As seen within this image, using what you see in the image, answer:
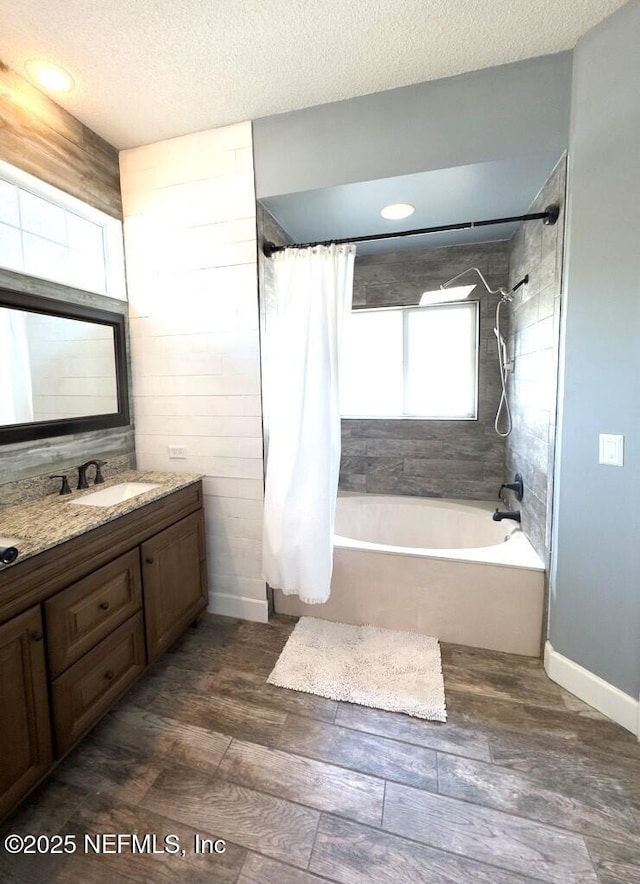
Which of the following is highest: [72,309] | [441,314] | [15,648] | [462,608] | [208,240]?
[208,240]

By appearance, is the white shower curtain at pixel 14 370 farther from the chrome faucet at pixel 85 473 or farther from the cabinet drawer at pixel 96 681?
the cabinet drawer at pixel 96 681

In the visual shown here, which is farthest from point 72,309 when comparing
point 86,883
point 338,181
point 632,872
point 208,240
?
point 632,872

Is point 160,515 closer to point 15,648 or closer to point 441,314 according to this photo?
point 15,648

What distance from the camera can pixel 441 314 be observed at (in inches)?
115

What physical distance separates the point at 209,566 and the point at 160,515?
662 mm

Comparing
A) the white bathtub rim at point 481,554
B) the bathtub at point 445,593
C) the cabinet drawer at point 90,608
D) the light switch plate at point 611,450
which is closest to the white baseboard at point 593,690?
the bathtub at point 445,593

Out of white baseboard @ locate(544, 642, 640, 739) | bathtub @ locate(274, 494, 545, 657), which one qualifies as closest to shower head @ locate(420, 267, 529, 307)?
bathtub @ locate(274, 494, 545, 657)

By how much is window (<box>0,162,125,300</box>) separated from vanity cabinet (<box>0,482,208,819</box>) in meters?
1.22

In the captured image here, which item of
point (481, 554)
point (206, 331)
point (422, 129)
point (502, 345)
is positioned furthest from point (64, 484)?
point (502, 345)

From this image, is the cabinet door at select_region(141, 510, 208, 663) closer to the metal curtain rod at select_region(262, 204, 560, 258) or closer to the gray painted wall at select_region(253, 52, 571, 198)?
the metal curtain rod at select_region(262, 204, 560, 258)

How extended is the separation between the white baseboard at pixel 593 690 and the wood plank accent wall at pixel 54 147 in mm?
3254

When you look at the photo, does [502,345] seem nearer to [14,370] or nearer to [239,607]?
[239,607]

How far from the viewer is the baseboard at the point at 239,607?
225 centimetres

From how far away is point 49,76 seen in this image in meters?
1.67
